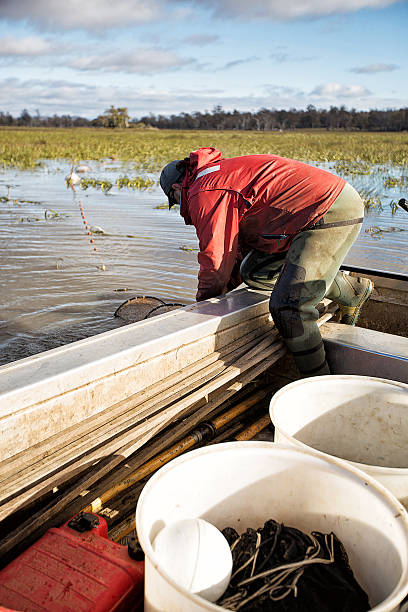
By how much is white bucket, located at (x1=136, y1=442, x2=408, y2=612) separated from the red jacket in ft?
5.00

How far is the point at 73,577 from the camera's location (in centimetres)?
154

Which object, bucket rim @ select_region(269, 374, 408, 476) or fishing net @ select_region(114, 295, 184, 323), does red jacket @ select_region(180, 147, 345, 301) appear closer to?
bucket rim @ select_region(269, 374, 408, 476)

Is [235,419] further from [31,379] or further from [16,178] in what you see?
[16,178]

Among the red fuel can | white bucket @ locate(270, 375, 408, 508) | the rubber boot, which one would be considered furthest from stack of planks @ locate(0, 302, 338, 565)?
the rubber boot

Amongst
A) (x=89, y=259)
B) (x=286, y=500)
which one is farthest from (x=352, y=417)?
(x=89, y=259)

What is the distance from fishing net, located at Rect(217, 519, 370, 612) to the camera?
150 centimetres

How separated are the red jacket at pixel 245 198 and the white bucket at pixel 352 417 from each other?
3.42 ft

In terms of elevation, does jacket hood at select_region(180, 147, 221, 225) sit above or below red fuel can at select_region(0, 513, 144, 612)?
above

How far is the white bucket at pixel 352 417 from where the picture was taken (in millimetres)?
2388

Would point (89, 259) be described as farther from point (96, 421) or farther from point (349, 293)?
point (96, 421)

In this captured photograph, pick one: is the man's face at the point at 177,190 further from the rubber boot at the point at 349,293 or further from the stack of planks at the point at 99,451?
the rubber boot at the point at 349,293

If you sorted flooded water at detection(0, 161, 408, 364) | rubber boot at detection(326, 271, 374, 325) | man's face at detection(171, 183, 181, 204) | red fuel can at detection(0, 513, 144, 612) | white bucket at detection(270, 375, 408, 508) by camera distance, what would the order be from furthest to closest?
1. flooded water at detection(0, 161, 408, 364)
2. rubber boot at detection(326, 271, 374, 325)
3. man's face at detection(171, 183, 181, 204)
4. white bucket at detection(270, 375, 408, 508)
5. red fuel can at detection(0, 513, 144, 612)

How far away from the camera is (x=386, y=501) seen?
156 centimetres

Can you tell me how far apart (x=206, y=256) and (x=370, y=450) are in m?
1.36
